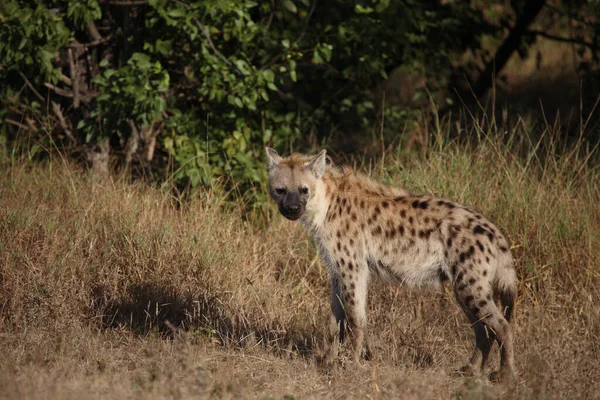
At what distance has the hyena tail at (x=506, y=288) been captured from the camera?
5379 millimetres

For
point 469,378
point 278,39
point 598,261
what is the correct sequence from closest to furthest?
point 469,378, point 598,261, point 278,39

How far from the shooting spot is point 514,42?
1044 centimetres

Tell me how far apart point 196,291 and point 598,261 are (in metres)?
3.13

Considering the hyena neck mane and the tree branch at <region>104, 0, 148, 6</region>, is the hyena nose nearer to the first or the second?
the hyena neck mane

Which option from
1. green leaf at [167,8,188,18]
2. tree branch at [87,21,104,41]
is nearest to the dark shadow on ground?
green leaf at [167,8,188,18]

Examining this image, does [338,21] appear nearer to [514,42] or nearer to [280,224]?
[280,224]

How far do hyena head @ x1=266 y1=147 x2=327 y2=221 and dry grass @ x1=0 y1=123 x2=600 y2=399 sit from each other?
92cm

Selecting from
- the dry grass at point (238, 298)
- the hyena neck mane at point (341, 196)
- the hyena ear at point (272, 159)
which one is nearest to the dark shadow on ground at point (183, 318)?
the dry grass at point (238, 298)

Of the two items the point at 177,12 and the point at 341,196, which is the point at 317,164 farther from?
the point at 177,12

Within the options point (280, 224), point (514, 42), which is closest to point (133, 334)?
point (280, 224)

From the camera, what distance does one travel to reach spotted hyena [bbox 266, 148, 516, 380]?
5.30 meters

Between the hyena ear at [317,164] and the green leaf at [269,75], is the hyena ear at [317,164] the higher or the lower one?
the lower one

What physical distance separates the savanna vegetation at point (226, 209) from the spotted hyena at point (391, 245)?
307 mm

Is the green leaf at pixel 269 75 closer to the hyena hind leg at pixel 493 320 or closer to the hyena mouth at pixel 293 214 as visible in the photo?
the hyena mouth at pixel 293 214
